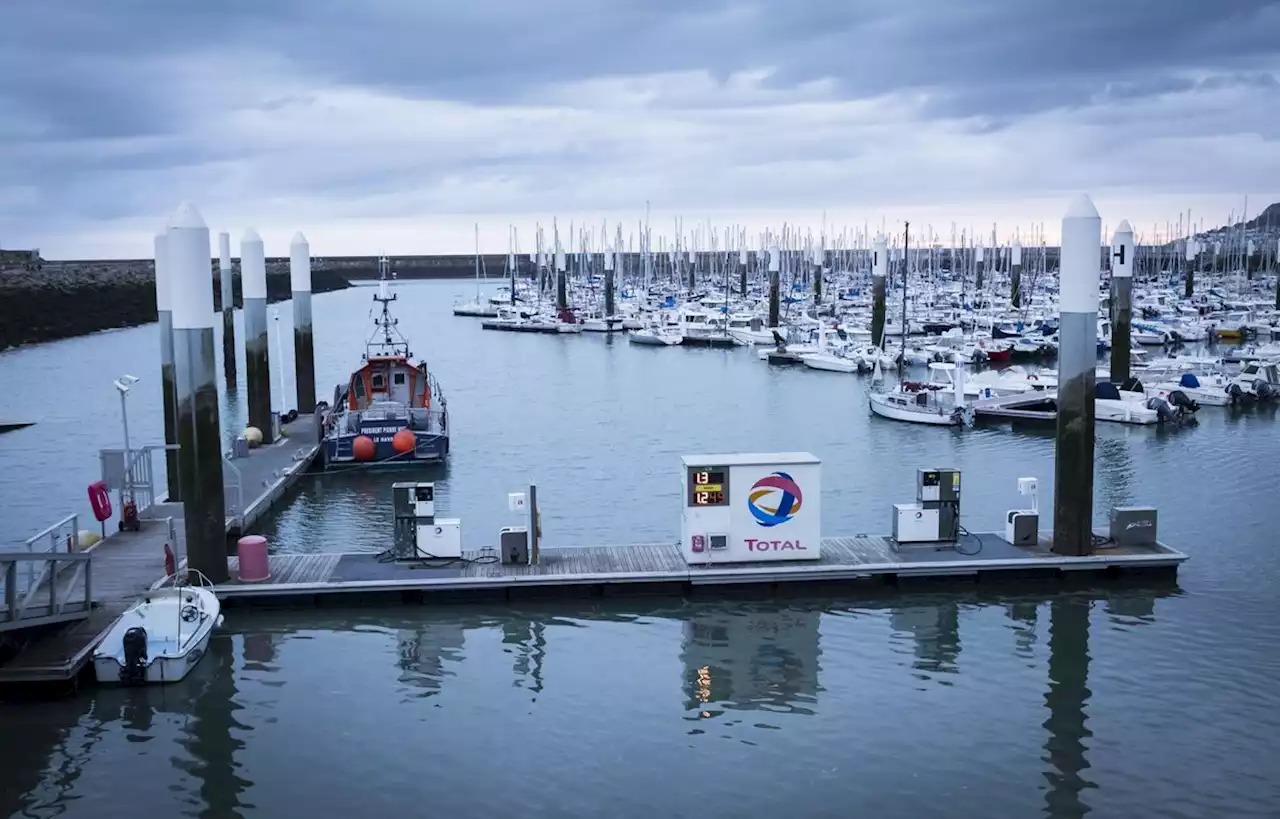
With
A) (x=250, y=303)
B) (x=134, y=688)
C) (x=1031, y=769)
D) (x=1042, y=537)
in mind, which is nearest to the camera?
(x=1031, y=769)

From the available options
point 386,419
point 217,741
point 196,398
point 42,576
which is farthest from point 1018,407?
point 42,576

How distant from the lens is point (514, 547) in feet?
64.0

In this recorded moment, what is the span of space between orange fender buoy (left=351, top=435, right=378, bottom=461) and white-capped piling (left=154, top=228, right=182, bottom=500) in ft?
14.4

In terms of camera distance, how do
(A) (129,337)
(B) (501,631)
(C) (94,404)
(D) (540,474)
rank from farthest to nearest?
(A) (129,337) < (C) (94,404) < (D) (540,474) < (B) (501,631)

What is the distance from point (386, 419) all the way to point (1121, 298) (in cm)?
2929

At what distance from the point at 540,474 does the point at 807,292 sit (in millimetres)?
84991

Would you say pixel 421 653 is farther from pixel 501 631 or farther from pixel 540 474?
pixel 540 474

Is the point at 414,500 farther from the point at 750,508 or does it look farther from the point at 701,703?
the point at 701,703

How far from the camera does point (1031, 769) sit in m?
13.2

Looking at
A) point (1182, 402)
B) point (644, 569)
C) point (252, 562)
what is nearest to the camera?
point (252, 562)

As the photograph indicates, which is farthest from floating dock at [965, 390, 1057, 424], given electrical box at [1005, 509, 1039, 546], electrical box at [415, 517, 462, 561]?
electrical box at [415, 517, 462, 561]

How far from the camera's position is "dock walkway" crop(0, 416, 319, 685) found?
49.4ft

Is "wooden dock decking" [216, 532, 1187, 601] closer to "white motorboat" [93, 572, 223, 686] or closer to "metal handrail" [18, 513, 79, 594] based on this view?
"white motorboat" [93, 572, 223, 686]

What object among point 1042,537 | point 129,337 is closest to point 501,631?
point 1042,537
